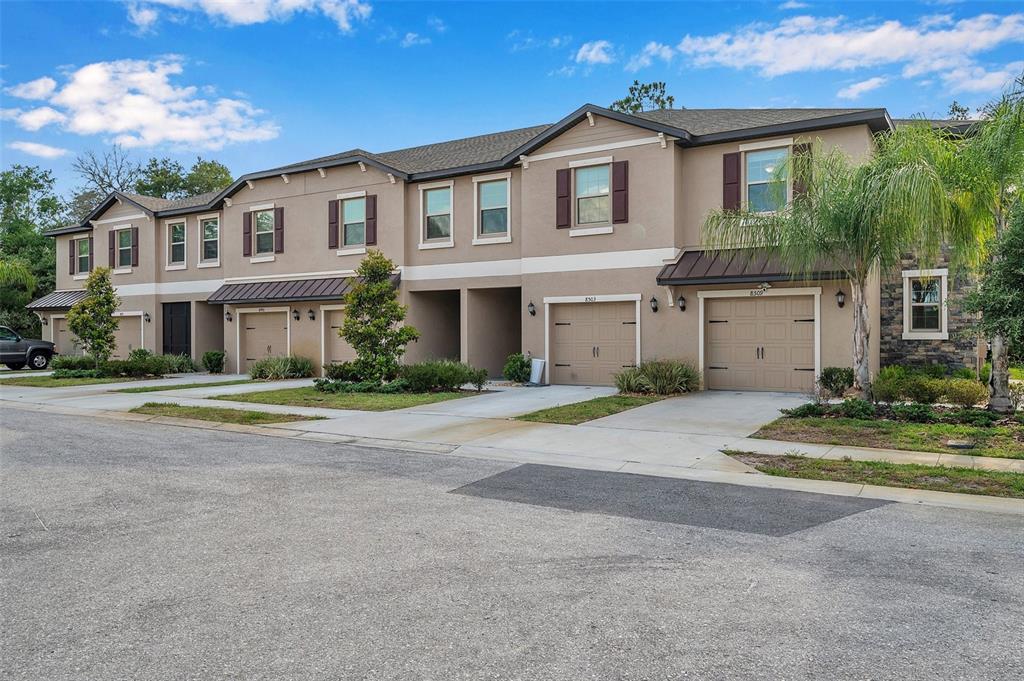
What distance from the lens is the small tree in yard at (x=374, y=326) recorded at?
1744 cm

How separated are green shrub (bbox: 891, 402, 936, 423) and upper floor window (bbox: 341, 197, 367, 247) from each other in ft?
51.6

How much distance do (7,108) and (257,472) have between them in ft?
86.7

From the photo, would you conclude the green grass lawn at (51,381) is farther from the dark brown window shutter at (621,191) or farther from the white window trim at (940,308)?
the white window trim at (940,308)

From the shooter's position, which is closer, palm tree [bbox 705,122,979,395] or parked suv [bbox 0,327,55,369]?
palm tree [bbox 705,122,979,395]

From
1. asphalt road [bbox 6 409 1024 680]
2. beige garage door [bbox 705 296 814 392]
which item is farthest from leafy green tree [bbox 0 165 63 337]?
asphalt road [bbox 6 409 1024 680]

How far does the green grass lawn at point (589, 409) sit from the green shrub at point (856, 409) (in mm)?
3783

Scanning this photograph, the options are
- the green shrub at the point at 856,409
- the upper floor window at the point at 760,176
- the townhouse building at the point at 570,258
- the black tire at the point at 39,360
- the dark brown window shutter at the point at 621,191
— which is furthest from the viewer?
the black tire at the point at 39,360

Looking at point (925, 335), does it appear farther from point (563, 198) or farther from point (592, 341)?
point (563, 198)

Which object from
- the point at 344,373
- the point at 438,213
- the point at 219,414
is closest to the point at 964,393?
the point at 344,373

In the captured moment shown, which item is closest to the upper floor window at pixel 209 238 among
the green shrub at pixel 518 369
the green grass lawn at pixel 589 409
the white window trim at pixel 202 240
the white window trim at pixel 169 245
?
the white window trim at pixel 202 240

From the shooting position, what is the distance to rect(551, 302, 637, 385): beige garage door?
59.7ft

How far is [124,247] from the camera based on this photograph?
28719 mm

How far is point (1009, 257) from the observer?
9.98 metres

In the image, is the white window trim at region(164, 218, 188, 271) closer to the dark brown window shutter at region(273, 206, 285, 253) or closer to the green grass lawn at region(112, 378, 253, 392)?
the dark brown window shutter at region(273, 206, 285, 253)
